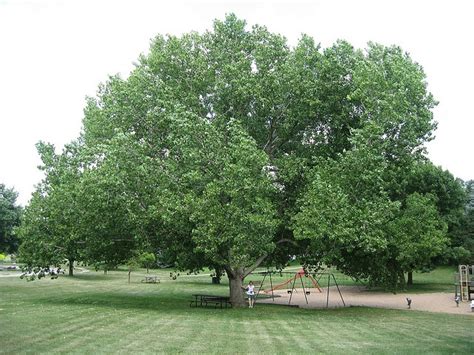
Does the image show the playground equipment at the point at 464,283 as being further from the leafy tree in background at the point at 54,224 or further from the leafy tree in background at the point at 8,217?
the leafy tree in background at the point at 8,217

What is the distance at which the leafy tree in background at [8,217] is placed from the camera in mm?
66562

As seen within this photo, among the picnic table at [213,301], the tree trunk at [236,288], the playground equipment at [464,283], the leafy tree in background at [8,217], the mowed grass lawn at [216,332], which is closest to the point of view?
the mowed grass lawn at [216,332]

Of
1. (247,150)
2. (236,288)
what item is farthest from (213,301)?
(247,150)

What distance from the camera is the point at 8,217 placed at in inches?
2598

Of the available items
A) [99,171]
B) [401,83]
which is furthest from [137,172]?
[401,83]

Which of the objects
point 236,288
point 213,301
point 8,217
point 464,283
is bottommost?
point 213,301

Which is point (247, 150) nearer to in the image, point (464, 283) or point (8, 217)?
point (464, 283)

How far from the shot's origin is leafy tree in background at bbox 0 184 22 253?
6656 cm

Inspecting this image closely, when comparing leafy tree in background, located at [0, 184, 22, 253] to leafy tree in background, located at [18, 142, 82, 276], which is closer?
leafy tree in background, located at [18, 142, 82, 276]

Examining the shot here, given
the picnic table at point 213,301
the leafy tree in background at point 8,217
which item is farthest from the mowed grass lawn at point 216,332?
the leafy tree in background at point 8,217

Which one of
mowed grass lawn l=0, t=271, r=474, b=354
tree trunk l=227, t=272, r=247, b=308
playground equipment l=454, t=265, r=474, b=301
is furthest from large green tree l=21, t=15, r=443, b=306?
playground equipment l=454, t=265, r=474, b=301

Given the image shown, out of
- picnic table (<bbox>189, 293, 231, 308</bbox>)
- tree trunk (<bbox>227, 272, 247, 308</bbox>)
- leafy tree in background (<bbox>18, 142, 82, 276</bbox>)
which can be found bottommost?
picnic table (<bbox>189, 293, 231, 308</bbox>)

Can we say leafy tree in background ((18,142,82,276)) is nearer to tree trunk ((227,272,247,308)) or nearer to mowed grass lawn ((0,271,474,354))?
mowed grass lawn ((0,271,474,354))

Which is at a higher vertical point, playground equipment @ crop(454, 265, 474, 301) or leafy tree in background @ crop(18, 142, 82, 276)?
leafy tree in background @ crop(18, 142, 82, 276)
